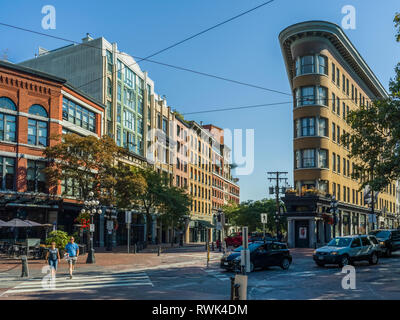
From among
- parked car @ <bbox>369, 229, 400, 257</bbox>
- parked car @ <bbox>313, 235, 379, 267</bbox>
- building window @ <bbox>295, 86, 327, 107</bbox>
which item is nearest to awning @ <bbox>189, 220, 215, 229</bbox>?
building window @ <bbox>295, 86, 327, 107</bbox>

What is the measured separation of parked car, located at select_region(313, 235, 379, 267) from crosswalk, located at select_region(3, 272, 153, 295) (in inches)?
384

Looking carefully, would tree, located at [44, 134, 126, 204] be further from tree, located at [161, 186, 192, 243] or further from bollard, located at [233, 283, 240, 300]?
bollard, located at [233, 283, 240, 300]

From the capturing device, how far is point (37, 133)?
39438 mm

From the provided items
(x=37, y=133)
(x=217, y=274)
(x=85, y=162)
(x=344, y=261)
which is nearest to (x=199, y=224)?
(x=37, y=133)

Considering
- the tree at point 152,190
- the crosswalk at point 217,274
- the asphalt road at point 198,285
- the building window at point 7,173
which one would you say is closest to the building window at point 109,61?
the tree at point 152,190

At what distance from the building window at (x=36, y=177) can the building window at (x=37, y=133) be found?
174 cm

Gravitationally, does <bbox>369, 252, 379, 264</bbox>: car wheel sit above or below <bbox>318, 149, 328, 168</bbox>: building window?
below

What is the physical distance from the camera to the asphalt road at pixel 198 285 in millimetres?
14586

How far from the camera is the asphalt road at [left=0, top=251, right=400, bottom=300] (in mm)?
14586

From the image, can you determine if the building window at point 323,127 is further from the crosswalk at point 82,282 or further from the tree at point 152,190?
the crosswalk at point 82,282

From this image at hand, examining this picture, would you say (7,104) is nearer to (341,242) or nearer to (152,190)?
(152,190)

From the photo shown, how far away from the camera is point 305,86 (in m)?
50.7
